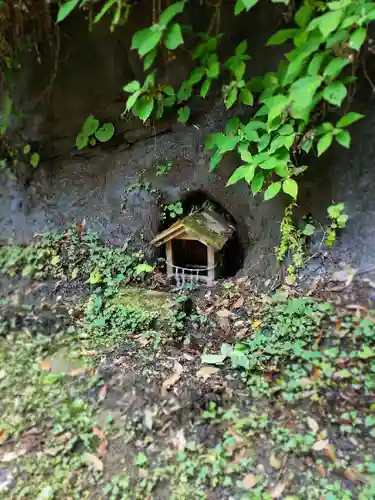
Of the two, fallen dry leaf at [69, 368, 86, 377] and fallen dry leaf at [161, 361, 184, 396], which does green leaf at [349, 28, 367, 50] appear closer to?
fallen dry leaf at [161, 361, 184, 396]

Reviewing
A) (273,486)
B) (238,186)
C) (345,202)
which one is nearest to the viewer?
(273,486)

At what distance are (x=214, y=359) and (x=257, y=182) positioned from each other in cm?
124

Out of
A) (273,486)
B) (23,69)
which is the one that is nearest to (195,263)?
(273,486)

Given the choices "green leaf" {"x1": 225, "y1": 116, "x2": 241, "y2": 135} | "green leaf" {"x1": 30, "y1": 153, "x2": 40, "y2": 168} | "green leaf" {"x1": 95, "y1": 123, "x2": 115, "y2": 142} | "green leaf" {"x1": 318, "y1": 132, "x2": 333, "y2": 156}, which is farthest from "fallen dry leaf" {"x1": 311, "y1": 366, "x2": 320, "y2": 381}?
"green leaf" {"x1": 30, "y1": 153, "x2": 40, "y2": 168}

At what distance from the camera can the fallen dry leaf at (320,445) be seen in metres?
2.23

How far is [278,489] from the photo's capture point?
2.11 metres

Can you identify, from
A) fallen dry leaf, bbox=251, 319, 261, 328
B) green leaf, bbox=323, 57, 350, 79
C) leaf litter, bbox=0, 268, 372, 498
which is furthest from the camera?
fallen dry leaf, bbox=251, 319, 261, 328

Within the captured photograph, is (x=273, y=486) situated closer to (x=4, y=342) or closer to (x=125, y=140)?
(x=4, y=342)

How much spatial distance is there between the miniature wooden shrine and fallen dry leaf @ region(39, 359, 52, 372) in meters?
1.21

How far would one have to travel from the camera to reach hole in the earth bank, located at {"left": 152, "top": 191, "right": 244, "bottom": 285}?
129 inches

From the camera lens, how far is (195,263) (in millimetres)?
3613

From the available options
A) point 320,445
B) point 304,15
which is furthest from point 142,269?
point 304,15

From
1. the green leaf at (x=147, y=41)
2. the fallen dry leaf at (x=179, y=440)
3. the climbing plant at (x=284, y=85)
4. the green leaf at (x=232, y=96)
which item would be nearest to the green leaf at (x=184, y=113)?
the climbing plant at (x=284, y=85)

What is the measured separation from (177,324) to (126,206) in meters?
1.23
